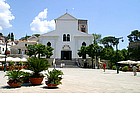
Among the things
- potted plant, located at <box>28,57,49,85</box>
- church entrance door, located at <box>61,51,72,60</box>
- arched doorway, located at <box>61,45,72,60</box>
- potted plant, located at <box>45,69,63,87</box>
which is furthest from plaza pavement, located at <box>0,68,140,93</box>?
arched doorway, located at <box>61,45,72,60</box>

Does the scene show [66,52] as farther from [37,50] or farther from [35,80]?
[35,80]

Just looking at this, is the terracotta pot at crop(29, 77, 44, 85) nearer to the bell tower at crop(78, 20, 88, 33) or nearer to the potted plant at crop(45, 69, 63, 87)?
the potted plant at crop(45, 69, 63, 87)

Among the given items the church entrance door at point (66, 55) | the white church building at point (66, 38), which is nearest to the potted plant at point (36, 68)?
the white church building at point (66, 38)

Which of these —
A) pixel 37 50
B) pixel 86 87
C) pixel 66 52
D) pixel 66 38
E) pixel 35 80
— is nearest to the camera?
pixel 86 87

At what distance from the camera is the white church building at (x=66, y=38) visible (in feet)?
223

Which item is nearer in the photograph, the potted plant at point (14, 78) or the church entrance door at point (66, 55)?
the potted plant at point (14, 78)

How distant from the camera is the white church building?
68000 mm

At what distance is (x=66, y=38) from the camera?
70.1m

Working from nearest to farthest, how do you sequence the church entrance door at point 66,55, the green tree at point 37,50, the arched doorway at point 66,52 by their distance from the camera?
the green tree at point 37,50
the church entrance door at point 66,55
the arched doorway at point 66,52

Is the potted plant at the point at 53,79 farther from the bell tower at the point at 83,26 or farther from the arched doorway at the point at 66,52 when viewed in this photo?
the bell tower at the point at 83,26

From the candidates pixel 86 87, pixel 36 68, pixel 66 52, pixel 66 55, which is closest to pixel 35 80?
pixel 36 68

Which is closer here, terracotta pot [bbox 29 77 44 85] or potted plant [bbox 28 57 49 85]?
potted plant [bbox 28 57 49 85]

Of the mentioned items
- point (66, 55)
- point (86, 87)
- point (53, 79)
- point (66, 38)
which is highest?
point (66, 38)
